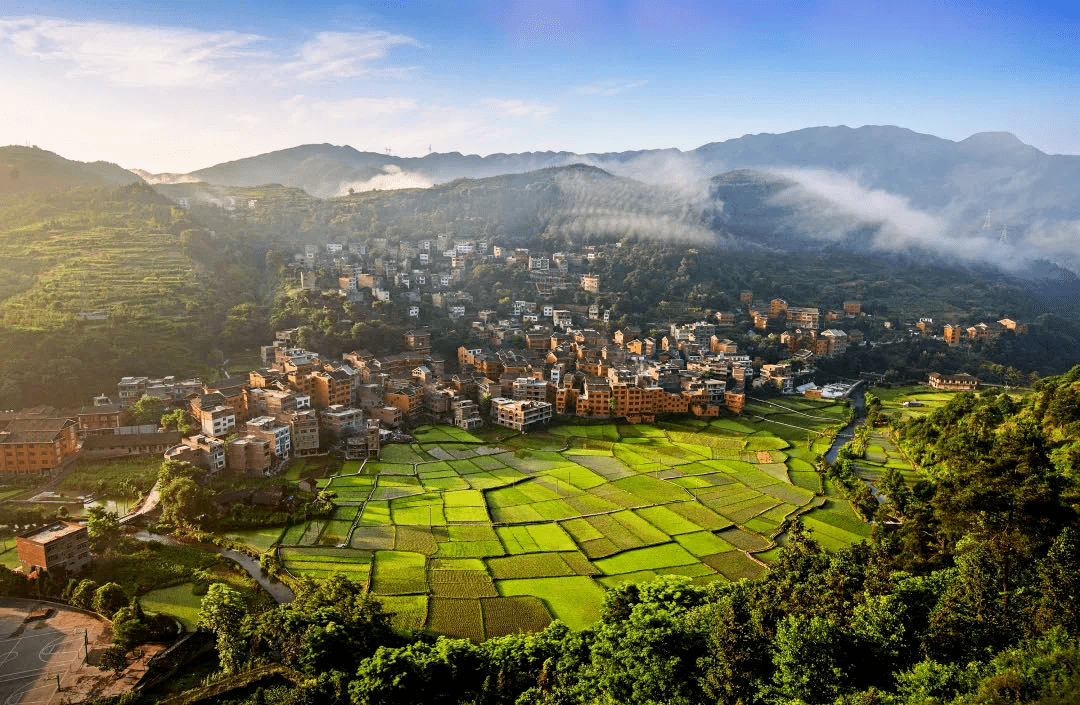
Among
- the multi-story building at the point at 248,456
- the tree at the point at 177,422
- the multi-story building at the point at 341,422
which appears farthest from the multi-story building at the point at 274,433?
the tree at the point at 177,422

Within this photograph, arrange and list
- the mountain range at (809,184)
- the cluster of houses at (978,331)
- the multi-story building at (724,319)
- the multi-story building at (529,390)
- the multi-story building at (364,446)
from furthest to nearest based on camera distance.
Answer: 1. the mountain range at (809,184)
2. the multi-story building at (724,319)
3. the cluster of houses at (978,331)
4. the multi-story building at (529,390)
5. the multi-story building at (364,446)

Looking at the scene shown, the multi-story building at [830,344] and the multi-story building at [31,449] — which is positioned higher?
the multi-story building at [31,449]

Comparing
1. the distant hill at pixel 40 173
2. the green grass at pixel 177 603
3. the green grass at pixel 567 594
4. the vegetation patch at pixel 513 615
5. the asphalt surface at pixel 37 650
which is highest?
the distant hill at pixel 40 173

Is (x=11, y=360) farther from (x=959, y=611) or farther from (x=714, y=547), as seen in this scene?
(x=959, y=611)

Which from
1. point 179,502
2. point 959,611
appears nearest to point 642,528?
point 959,611

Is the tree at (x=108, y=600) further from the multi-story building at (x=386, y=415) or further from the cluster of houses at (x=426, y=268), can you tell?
the cluster of houses at (x=426, y=268)

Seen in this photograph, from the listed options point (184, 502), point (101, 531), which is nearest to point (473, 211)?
point (184, 502)

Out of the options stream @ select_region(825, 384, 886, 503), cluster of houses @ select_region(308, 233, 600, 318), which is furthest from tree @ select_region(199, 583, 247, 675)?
cluster of houses @ select_region(308, 233, 600, 318)
